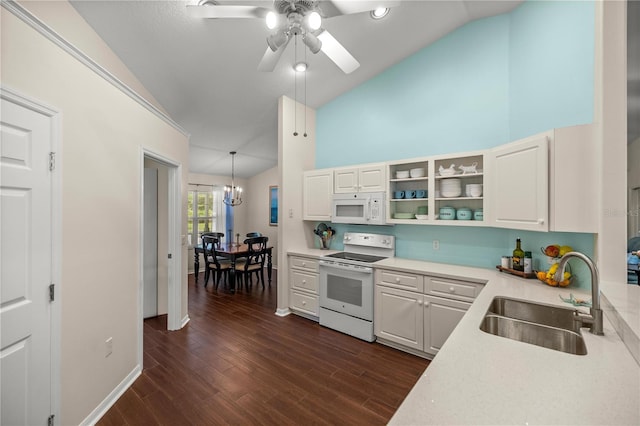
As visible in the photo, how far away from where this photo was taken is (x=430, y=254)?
3.16 meters

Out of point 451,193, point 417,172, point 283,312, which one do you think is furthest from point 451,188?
point 283,312

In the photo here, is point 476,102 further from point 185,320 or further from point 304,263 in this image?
point 185,320

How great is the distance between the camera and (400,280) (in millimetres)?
2803

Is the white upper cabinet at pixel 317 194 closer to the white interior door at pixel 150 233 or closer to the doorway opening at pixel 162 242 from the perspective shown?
the doorway opening at pixel 162 242

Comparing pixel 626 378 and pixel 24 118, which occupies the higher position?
pixel 24 118

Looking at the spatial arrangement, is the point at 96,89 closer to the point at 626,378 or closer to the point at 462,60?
the point at 626,378

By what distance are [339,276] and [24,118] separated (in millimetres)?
2877

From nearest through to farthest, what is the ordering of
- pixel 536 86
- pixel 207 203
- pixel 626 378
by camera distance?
pixel 626 378, pixel 536 86, pixel 207 203

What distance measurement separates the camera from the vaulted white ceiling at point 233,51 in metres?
2.20

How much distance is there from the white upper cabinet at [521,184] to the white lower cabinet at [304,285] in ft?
7.11

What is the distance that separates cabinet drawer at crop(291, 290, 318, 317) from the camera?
11.6 ft

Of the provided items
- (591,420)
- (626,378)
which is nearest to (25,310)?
(591,420)

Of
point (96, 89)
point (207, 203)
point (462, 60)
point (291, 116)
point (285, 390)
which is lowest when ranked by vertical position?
point (285, 390)

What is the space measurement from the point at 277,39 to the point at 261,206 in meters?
5.71
